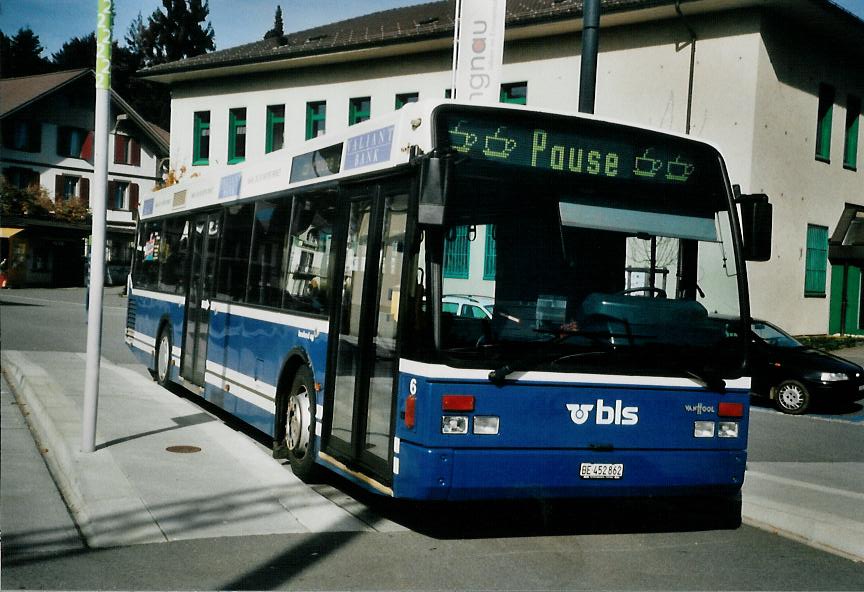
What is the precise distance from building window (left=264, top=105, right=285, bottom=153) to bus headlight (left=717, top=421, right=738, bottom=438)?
3112 centimetres

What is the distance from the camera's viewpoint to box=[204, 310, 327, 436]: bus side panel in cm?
847

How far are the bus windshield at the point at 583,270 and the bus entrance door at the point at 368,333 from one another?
57 cm

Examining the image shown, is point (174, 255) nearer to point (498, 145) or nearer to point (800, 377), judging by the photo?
point (498, 145)

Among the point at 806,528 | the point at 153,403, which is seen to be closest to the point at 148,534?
the point at 806,528

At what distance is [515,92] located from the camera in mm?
29875

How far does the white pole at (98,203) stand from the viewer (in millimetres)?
7887

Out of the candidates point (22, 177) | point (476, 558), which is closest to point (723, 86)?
point (476, 558)

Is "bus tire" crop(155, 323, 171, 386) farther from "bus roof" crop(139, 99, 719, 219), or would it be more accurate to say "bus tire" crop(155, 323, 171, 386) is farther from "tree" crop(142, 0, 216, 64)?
"tree" crop(142, 0, 216, 64)

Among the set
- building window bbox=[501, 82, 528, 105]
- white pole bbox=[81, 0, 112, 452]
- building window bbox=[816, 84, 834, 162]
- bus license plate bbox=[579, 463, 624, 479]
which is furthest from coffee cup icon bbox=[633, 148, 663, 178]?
building window bbox=[816, 84, 834, 162]

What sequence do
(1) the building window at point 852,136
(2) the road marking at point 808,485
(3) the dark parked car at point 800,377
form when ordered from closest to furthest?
1. (2) the road marking at point 808,485
2. (3) the dark parked car at point 800,377
3. (1) the building window at point 852,136

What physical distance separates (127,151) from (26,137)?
6818 millimetres

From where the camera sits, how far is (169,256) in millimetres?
13773

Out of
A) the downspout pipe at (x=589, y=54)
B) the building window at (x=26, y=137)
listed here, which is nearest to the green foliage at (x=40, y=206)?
the building window at (x=26, y=137)

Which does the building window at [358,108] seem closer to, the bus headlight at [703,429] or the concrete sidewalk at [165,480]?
the concrete sidewalk at [165,480]
